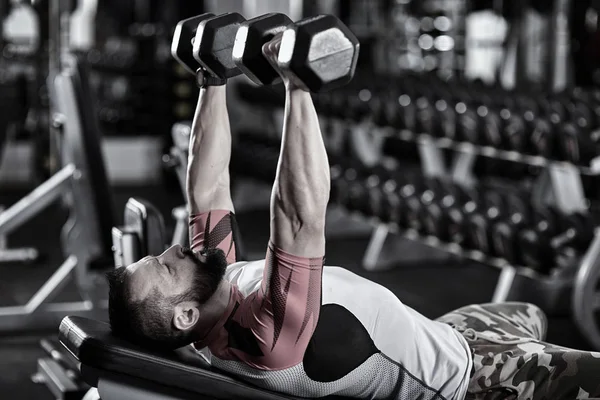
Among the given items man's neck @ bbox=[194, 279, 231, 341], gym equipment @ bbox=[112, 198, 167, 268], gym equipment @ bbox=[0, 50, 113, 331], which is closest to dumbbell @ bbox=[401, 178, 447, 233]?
gym equipment @ bbox=[0, 50, 113, 331]

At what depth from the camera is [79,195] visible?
3.48 m

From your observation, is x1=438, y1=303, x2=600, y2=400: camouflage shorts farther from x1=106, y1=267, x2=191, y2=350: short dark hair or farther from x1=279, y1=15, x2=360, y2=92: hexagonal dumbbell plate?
x1=279, y1=15, x2=360, y2=92: hexagonal dumbbell plate

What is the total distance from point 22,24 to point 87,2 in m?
2.58

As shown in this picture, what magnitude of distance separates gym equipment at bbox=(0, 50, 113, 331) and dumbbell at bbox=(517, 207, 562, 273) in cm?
154

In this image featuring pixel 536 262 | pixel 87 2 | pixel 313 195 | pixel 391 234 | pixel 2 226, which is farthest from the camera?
pixel 87 2

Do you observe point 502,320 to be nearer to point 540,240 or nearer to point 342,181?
point 540,240

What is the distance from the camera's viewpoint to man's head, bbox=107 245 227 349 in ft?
5.28

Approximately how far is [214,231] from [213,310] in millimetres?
318

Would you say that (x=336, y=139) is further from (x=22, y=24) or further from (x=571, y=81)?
(x=22, y=24)

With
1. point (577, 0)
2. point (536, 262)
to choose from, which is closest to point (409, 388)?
point (536, 262)

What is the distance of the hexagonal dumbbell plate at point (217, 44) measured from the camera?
1.78m

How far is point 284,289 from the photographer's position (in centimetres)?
150

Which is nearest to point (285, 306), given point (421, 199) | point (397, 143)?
point (421, 199)

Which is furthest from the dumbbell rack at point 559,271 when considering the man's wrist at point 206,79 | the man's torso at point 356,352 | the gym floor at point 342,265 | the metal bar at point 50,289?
the man's wrist at point 206,79
